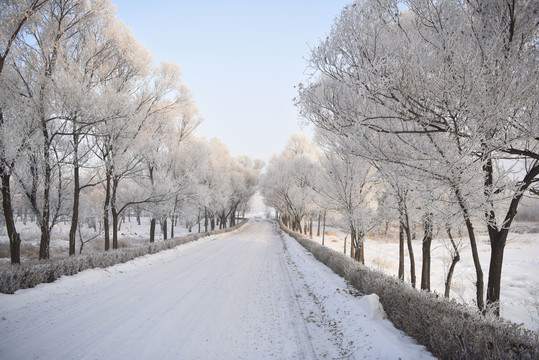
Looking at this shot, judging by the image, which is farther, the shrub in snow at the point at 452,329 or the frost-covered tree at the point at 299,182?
the frost-covered tree at the point at 299,182

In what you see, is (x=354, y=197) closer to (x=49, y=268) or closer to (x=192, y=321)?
(x=192, y=321)

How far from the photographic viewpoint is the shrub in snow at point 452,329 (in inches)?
112

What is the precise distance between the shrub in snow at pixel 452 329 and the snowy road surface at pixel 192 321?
0.81 ft

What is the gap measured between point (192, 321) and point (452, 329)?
4518 mm

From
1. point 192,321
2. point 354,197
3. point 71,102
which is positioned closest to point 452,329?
point 192,321

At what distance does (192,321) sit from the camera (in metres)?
5.13

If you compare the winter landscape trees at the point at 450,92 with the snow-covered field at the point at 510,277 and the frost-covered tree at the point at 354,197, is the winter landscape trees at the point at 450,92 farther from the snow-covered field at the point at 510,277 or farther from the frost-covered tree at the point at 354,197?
the frost-covered tree at the point at 354,197

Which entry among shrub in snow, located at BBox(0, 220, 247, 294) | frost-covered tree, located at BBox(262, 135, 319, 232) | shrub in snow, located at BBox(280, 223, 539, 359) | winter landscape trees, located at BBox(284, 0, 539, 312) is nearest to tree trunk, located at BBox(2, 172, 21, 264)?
shrub in snow, located at BBox(0, 220, 247, 294)

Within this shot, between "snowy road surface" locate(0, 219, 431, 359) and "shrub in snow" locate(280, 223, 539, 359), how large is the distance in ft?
0.81

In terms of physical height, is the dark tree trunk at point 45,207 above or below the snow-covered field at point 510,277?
above

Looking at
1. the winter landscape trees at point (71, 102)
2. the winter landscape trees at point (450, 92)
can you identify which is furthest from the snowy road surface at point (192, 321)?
the winter landscape trees at point (71, 102)

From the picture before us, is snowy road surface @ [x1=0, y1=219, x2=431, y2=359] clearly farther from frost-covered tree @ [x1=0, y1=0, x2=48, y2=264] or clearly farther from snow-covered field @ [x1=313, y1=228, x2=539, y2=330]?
snow-covered field @ [x1=313, y1=228, x2=539, y2=330]

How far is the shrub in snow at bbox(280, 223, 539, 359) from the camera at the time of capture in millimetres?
2854

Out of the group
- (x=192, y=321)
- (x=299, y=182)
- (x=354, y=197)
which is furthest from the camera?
(x=299, y=182)
